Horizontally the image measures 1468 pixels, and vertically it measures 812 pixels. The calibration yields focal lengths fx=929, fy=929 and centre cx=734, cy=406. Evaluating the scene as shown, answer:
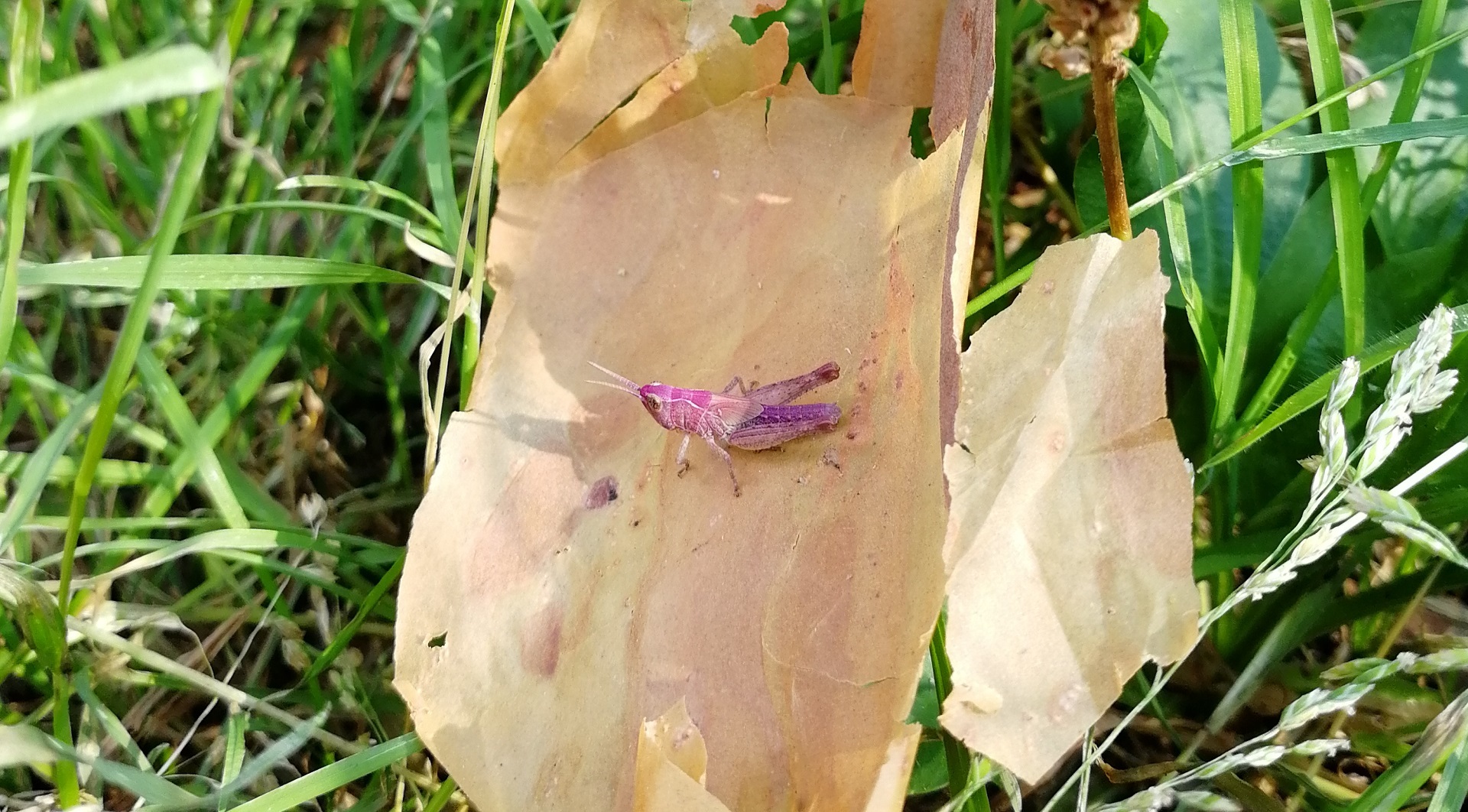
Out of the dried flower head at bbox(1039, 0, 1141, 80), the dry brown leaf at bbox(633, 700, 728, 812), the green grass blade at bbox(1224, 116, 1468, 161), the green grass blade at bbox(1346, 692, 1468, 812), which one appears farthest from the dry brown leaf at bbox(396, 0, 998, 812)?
the green grass blade at bbox(1346, 692, 1468, 812)

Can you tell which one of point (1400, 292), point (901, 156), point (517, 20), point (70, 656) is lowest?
point (70, 656)

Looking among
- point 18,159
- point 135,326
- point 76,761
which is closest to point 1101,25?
point 135,326

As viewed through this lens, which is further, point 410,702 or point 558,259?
point 558,259

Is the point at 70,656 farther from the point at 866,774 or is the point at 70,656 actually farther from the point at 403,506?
the point at 866,774

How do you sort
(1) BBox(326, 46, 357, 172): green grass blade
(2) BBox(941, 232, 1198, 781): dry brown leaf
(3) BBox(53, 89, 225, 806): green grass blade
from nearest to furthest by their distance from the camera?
(2) BBox(941, 232, 1198, 781): dry brown leaf
(3) BBox(53, 89, 225, 806): green grass blade
(1) BBox(326, 46, 357, 172): green grass blade

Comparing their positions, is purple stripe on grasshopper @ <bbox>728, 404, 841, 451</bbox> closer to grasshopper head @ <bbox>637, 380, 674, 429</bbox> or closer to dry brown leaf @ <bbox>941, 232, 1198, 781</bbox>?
grasshopper head @ <bbox>637, 380, 674, 429</bbox>

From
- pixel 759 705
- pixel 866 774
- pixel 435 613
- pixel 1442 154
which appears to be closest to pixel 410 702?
pixel 435 613
